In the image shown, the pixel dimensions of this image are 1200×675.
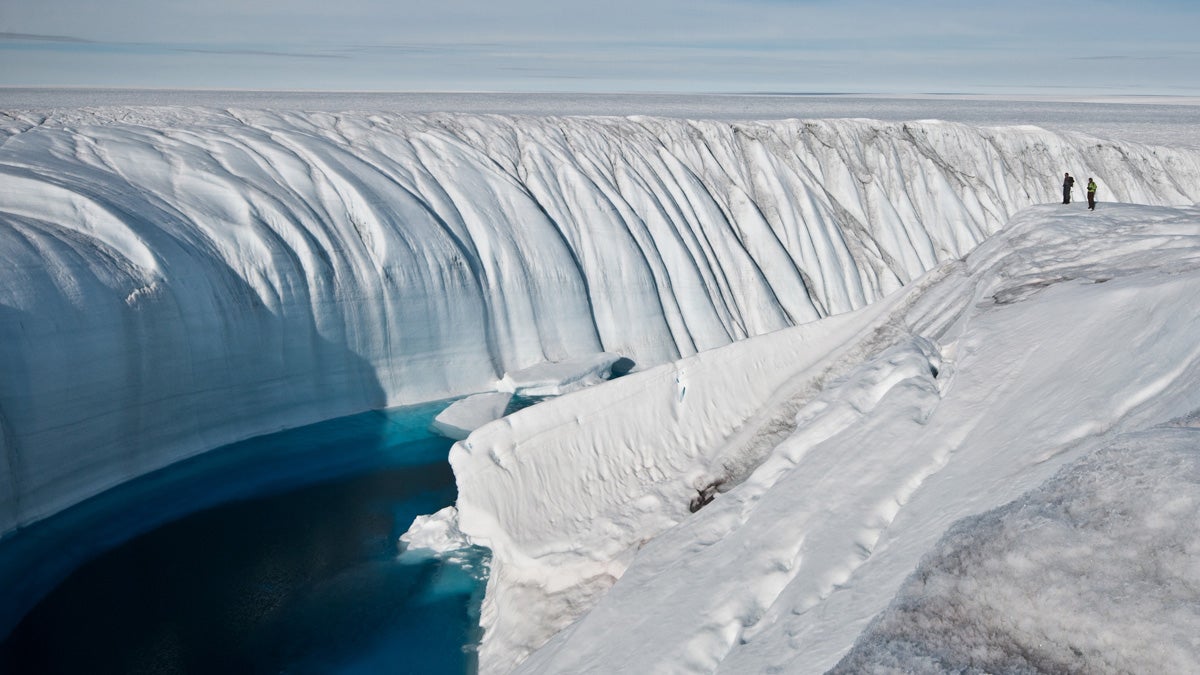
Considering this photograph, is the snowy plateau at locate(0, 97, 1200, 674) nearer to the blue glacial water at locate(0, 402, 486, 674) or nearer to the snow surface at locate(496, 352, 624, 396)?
the snow surface at locate(496, 352, 624, 396)

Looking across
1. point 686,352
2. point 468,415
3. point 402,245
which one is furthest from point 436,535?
point 686,352

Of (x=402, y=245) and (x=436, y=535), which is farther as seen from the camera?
(x=402, y=245)

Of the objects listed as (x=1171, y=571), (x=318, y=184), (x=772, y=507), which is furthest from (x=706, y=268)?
(x=1171, y=571)

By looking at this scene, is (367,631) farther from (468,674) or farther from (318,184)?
(318,184)

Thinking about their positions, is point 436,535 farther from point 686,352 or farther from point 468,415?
point 686,352

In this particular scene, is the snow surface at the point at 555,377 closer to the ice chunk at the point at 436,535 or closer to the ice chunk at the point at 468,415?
the ice chunk at the point at 468,415

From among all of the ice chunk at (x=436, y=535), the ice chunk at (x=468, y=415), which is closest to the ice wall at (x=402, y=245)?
the ice chunk at (x=468, y=415)
